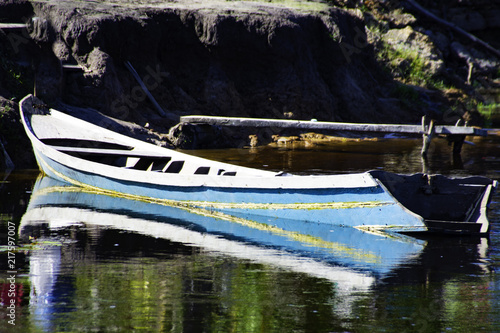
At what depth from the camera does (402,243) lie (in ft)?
27.6

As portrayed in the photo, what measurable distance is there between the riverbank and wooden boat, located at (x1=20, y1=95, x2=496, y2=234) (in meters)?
3.45

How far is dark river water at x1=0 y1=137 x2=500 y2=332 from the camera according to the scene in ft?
18.4

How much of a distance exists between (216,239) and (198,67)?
1062 cm

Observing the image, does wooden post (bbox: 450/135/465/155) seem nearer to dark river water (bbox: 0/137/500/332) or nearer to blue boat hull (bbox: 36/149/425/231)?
dark river water (bbox: 0/137/500/332)

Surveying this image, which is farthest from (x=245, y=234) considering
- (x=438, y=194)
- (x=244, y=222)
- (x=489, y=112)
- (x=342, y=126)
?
(x=489, y=112)

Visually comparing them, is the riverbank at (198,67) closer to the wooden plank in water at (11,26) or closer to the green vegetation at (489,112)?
the wooden plank in water at (11,26)

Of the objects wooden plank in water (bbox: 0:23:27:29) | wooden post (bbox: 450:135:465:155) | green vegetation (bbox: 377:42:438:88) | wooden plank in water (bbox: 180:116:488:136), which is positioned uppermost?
green vegetation (bbox: 377:42:438:88)

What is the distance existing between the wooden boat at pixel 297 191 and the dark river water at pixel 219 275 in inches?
10.2

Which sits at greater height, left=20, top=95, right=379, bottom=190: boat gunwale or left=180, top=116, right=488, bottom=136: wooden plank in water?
left=180, top=116, right=488, bottom=136: wooden plank in water

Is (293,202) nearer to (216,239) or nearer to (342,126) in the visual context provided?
(216,239)

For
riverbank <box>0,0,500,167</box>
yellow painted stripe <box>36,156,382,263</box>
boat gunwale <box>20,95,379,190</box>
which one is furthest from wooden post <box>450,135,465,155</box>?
yellow painted stripe <box>36,156,382,263</box>

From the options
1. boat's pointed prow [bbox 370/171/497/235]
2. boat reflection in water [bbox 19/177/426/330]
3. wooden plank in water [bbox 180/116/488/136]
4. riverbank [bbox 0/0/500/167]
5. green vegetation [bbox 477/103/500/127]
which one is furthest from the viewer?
green vegetation [bbox 477/103/500/127]

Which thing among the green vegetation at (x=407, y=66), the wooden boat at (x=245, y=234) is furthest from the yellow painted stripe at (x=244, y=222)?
the green vegetation at (x=407, y=66)

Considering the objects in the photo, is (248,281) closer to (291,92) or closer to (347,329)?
(347,329)
